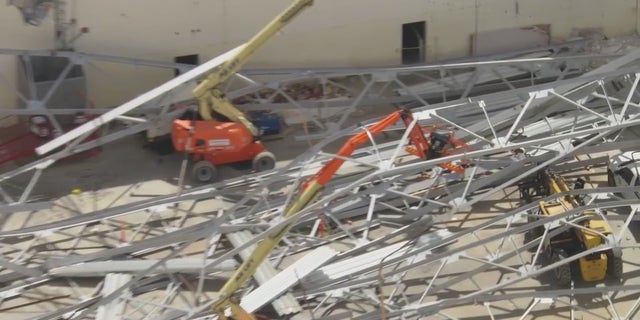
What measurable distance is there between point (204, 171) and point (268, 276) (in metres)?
3.60

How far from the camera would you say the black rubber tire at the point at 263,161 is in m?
14.2

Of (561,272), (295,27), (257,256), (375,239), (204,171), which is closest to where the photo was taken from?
(257,256)

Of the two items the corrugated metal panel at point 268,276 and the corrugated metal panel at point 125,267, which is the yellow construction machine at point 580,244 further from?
the corrugated metal panel at point 125,267

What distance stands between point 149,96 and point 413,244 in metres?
4.84

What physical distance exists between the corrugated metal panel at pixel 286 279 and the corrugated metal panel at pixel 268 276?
0.13m

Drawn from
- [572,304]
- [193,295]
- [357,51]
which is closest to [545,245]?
[572,304]

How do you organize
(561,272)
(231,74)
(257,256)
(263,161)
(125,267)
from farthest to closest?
(263,161) → (231,74) → (125,267) → (561,272) → (257,256)

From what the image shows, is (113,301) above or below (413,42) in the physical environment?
below

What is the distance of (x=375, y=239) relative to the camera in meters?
12.3

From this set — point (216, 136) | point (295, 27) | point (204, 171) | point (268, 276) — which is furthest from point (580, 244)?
point (295, 27)

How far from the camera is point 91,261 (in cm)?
1169

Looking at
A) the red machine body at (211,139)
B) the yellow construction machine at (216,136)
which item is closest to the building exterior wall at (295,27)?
the yellow construction machine at (216,136)

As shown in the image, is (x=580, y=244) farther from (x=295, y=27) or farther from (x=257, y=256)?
(x=295, y=27)

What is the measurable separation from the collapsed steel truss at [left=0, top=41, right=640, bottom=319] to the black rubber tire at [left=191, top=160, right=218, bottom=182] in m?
0.65
